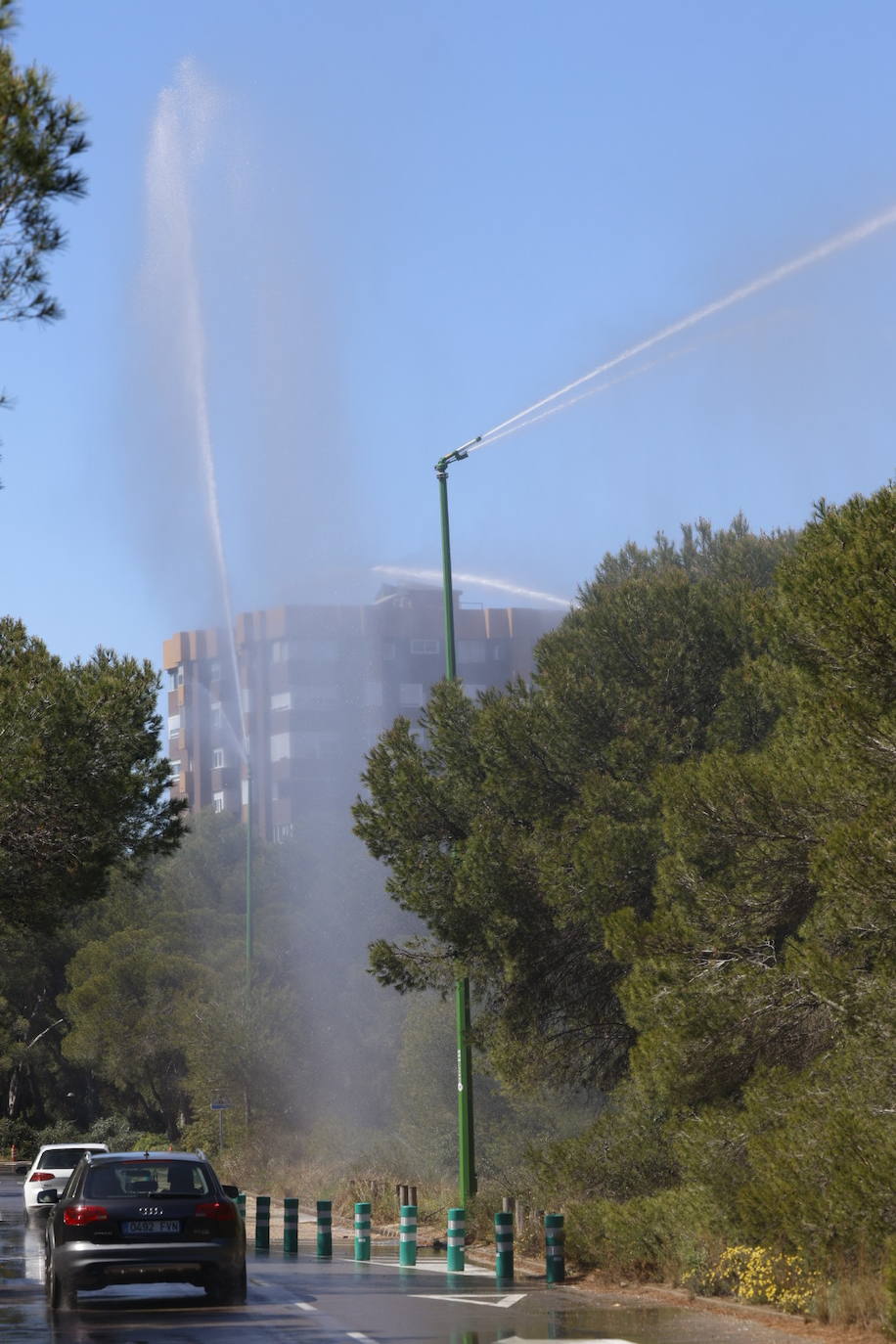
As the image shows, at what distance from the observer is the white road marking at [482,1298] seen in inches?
630

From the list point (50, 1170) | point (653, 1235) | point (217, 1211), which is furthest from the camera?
point (50, 1170)

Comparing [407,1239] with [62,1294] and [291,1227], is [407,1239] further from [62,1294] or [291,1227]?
[62,1294]

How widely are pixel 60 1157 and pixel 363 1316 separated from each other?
19.3 metres

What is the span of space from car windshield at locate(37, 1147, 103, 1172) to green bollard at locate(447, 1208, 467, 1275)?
46.9ft

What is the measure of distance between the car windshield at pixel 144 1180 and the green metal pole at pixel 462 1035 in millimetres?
8401

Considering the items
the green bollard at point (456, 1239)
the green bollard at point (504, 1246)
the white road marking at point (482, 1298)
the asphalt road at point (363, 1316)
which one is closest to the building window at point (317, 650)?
the green bollard at point (456, 1239)

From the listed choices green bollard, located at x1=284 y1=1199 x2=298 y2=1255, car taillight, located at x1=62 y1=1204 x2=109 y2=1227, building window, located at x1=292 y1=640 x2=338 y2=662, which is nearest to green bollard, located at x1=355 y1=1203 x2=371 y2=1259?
green bollard, located at x1=284 y1=1199 x2=298 y2=1255

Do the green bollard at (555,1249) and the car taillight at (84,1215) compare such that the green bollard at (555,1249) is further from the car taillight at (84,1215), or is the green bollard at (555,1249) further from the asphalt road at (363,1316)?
the car taillight at (84,1215)

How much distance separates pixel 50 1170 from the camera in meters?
32.2

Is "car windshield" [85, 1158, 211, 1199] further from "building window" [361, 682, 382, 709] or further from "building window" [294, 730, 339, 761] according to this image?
"building window" [361, 682, 382, 709]

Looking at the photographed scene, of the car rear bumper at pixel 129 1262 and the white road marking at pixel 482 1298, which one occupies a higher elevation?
the car rear bumper at pixel 129 1262

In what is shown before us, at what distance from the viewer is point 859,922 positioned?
1525 centimetres

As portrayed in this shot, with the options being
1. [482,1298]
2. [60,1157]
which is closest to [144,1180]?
[482,1298]

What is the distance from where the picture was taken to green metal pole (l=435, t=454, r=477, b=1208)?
2464 cm
